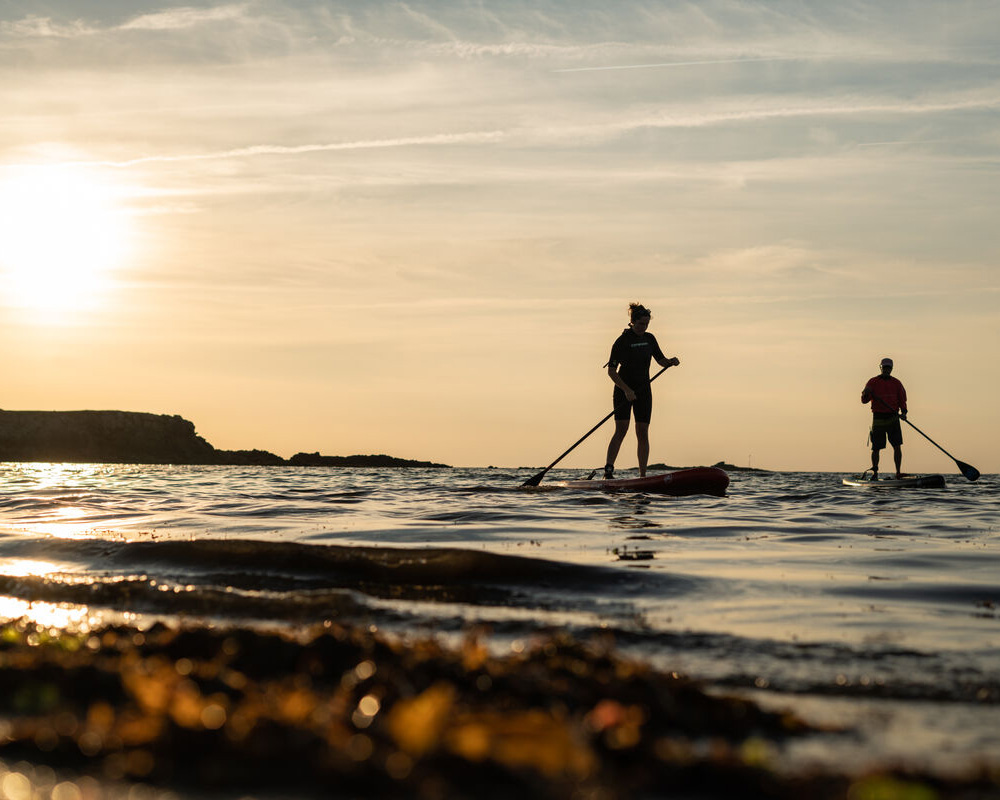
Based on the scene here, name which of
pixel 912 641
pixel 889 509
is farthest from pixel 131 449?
pixel 912 641

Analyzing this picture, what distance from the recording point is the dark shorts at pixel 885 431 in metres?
20.8

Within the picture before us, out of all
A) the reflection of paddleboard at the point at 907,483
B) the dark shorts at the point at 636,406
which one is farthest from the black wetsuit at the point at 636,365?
the reflection of paddleboard at the point at 907,483

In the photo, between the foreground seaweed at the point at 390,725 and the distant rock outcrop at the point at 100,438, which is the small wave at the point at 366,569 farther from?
the distant rock outcrop at the point at 100,438

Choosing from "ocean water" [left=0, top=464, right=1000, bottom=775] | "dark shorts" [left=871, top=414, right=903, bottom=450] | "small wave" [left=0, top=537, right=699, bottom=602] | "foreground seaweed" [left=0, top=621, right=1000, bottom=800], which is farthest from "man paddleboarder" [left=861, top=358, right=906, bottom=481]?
"foreground seaweed" [left=0, top=621, right=1000, bottom=800]

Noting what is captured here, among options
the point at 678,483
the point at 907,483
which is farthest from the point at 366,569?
the point at 907,483

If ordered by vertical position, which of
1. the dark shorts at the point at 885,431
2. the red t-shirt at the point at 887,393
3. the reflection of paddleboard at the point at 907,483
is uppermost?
the red t-shirt at the point at 887,393

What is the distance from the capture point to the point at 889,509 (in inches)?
476

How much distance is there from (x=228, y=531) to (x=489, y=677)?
5822 millimetres

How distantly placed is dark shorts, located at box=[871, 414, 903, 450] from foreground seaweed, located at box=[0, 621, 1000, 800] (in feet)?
63.1

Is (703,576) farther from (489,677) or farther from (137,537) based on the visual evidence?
(137,537)

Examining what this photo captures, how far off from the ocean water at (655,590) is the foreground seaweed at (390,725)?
0.29 metres

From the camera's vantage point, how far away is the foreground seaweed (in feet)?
6.95

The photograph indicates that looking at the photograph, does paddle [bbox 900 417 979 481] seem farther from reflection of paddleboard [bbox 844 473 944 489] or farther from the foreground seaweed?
the foreground seaweed

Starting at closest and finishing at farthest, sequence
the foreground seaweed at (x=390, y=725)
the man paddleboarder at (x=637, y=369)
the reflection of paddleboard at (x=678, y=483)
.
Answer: the foreground seaweed at (x=390, y=725)
the reflection of paddleboard at (x=678, y=483)
the man paddleboarder at (x=637, y=369)
